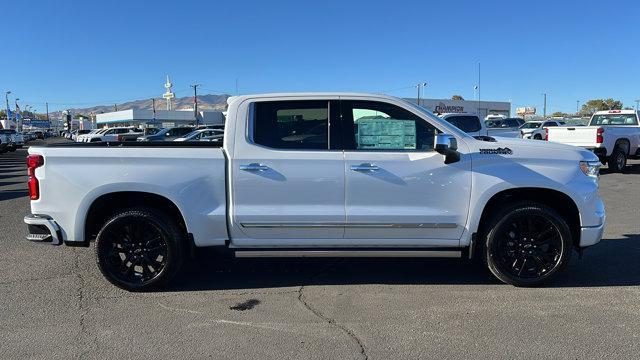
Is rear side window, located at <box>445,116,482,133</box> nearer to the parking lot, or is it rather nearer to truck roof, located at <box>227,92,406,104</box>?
the parking lot

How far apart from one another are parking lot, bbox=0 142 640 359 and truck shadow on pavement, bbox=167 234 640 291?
2cm

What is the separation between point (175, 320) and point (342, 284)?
5.66 feet

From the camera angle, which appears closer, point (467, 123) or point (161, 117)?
point (467, 123)

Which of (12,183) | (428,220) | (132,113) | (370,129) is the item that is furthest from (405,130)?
(132,113)

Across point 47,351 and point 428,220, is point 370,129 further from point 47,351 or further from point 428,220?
point 47,351

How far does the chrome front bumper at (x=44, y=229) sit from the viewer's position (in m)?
4.97

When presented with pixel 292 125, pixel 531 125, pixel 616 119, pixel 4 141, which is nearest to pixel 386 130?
pixel 292 125

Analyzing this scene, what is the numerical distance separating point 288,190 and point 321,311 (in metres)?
1.15

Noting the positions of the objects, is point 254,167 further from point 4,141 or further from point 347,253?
point 4,141

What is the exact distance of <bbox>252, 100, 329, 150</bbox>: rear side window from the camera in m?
5.00

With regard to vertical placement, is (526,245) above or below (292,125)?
below

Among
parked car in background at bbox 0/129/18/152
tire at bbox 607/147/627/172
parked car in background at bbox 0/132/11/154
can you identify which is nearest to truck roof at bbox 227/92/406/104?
tire at bbox 607/147/627/172

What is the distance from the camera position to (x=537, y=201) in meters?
5.16

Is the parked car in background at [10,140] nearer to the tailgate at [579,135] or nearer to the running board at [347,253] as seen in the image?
the tailgate at [579,135]
